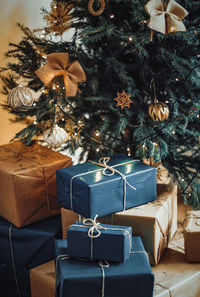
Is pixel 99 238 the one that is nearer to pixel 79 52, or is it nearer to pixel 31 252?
pixel 31 252

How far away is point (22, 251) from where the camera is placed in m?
1.54

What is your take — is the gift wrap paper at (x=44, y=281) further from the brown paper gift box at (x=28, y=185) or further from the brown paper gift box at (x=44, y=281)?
the brown paper gift box at (x=28, y=185)

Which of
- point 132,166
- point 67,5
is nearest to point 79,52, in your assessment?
point 67,5

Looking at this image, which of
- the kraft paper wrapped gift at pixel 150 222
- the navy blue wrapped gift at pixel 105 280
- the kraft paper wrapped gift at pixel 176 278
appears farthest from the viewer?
the kraft paper wrapped gift at pixel 150 222

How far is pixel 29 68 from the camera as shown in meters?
1.59

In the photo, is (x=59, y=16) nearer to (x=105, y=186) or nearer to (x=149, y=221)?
(x=105, y=186)

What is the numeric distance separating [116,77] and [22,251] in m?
0.97

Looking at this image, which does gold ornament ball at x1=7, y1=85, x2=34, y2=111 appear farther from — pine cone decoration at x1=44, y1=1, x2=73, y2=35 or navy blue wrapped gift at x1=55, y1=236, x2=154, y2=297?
navy blue wrapped gift at x1=55, y1=236, x2=154, y2=297

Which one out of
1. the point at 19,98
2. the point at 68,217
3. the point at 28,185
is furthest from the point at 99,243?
the point at 19,98

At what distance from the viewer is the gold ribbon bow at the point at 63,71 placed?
4.75 feet

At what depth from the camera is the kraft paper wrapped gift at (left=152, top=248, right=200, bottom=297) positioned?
47.6 inches

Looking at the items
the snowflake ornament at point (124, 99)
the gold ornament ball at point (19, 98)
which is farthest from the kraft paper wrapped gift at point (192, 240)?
the gold ornament ball at point (19, 98)

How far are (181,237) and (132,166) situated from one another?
0.48m

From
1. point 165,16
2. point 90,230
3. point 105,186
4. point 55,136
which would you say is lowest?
point 90,230
